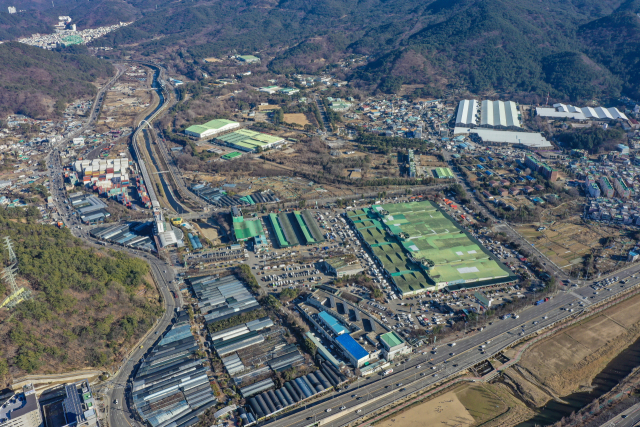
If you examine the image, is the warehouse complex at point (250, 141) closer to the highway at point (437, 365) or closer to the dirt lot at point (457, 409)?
the highway at point (437, 365)

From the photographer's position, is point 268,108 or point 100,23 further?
point 100,23

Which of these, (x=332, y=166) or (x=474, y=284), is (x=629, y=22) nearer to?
(x=332, y=166)

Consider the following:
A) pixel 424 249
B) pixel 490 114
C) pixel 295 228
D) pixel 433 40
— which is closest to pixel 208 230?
pixel 295 228

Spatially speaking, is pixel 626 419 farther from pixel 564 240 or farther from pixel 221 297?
pixel 221 297

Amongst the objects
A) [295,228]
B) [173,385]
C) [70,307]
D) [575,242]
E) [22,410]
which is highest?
[295,228]

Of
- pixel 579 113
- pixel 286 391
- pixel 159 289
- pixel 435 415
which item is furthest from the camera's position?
pixel 579 113

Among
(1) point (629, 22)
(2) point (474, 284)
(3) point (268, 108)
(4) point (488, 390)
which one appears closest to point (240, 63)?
(3) point (268, 108)

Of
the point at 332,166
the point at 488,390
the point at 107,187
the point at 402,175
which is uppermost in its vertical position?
the point at 107,187
